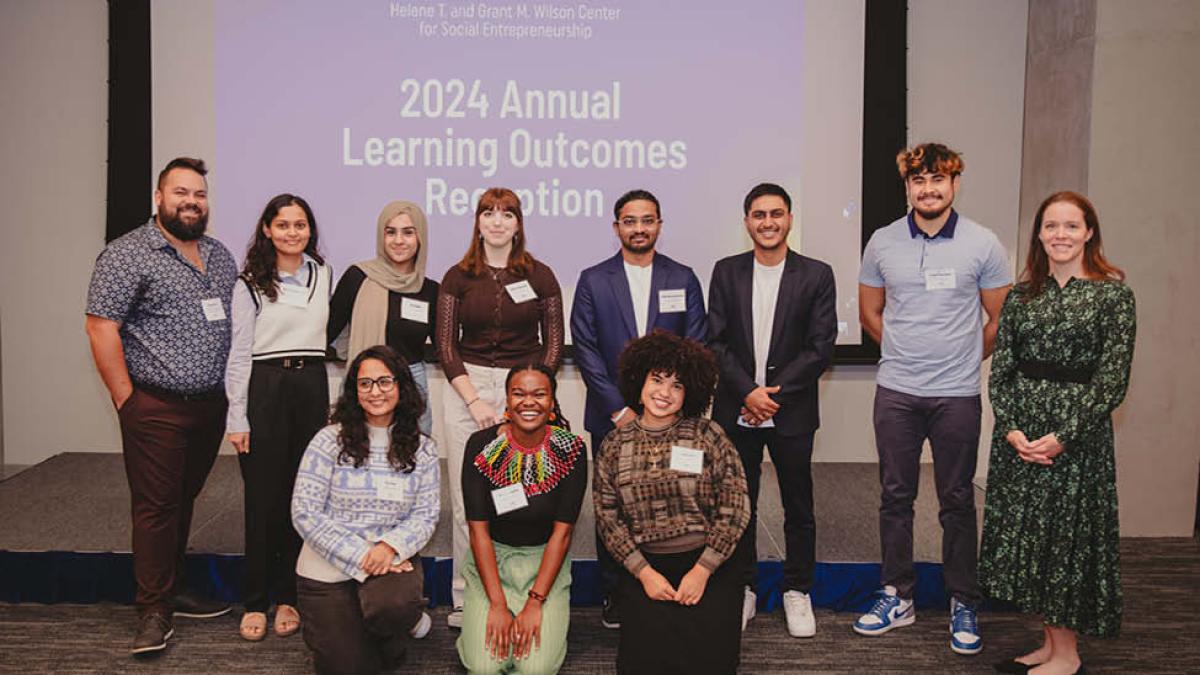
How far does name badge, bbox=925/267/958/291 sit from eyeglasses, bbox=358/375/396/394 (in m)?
1.75

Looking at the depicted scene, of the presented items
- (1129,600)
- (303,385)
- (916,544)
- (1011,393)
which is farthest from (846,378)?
(303,385)

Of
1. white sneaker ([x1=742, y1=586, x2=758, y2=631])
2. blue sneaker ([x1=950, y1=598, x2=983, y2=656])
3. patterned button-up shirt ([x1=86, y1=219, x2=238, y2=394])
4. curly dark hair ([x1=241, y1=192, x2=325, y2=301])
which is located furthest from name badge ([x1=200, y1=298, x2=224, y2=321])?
blue sneaker ([x1=950, y1=598, x2=983, y2=656])

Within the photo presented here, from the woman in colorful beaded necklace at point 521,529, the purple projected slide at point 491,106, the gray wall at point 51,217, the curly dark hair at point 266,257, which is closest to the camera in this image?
the woman in colorful beaded necklace at point 521,529

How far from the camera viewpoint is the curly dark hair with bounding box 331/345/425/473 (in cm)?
289

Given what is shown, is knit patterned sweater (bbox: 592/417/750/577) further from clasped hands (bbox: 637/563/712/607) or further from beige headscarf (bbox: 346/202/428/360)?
beige headscarf (bbox: 346/202/428/360)

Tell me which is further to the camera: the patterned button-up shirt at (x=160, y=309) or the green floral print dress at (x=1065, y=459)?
the patterned button-up shirt at (x=160, y=309)

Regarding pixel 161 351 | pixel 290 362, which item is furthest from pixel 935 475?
pixel 161 351

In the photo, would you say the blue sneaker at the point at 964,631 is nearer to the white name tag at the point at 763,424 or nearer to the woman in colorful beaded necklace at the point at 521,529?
the white name tag at the point at 763,424

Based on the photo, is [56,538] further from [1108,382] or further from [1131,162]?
[1131,162]

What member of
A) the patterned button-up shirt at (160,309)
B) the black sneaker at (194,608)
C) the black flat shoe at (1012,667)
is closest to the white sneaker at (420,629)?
the black sneaker at (194,608)

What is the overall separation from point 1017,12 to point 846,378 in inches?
84.1

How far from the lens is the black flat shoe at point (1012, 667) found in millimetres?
2992

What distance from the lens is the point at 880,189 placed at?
500cm

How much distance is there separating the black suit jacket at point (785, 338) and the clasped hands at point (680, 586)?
67 centimetres
